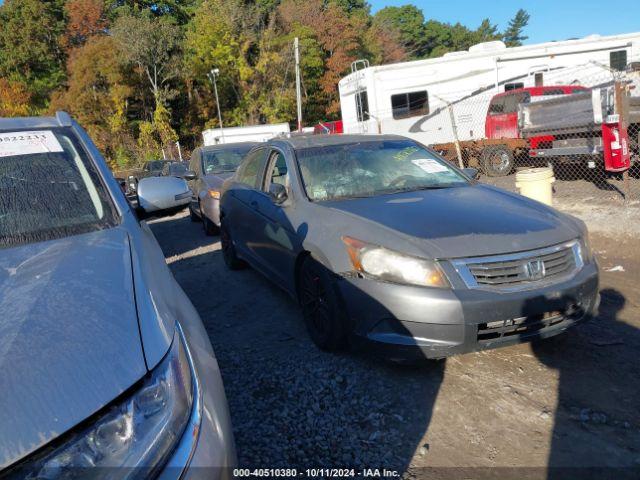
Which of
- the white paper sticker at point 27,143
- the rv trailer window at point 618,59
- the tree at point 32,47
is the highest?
the tree at point 32,47

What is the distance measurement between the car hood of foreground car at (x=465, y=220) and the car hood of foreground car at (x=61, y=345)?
1.81 meters

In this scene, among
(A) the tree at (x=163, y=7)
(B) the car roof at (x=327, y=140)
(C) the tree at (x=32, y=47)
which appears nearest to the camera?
(B) the car roof at (x=327, y=140)

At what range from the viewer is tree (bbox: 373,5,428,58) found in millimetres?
65381

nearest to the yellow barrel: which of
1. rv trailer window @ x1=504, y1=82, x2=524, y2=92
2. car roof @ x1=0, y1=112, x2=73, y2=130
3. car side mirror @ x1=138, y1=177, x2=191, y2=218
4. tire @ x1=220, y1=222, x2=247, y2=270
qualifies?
tire @ x1=220, y1=222, x2=247, y2=270

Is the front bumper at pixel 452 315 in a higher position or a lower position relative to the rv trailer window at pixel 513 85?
lower

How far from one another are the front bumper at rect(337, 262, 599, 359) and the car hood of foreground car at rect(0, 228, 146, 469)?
1.55 metres

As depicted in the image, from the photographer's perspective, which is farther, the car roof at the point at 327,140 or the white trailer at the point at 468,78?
the white trailer at the point at 468,78

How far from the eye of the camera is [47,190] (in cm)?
260

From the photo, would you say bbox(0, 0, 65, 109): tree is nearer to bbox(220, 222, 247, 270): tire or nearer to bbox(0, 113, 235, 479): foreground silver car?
bbox(220, 222, 247, 270): tire

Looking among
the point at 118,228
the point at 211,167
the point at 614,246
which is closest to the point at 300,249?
the point at 118,228

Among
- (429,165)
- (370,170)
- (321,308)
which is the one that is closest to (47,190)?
(321,308)

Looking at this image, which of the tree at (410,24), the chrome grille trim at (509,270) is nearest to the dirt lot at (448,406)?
the chrome grille trim at (509,270)

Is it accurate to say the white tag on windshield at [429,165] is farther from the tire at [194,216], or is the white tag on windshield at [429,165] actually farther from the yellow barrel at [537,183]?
the tire at [194,216]

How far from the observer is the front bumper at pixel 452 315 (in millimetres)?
2869
